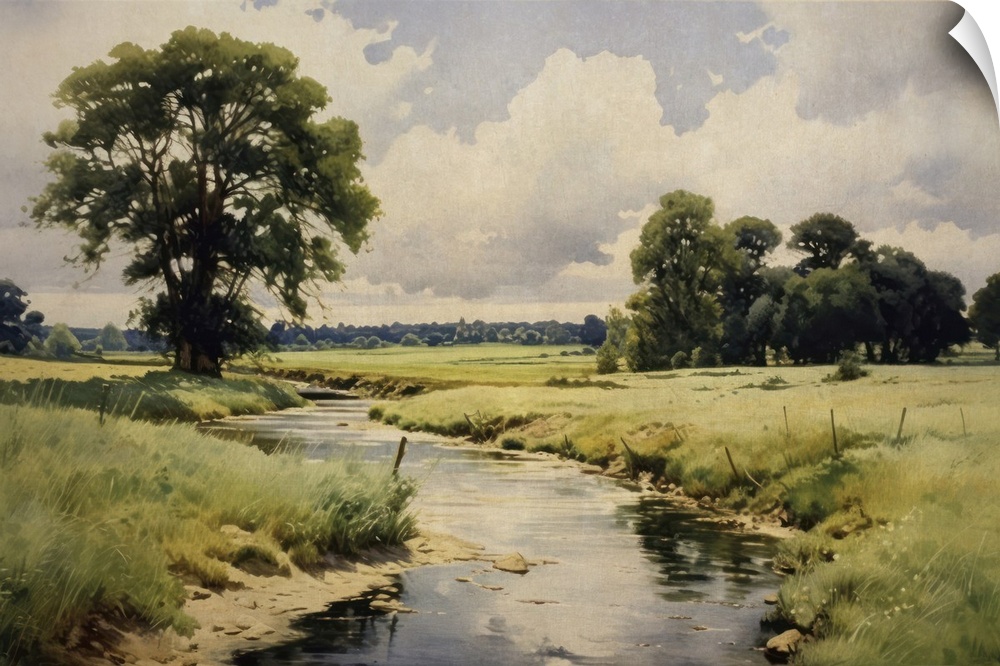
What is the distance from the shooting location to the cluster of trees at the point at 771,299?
8.40 meters

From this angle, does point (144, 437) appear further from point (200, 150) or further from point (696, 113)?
point (696, 113)

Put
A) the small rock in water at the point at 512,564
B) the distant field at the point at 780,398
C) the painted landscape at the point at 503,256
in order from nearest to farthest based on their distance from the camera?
the small rock in water at the point at 512,564 → the painted landscape at the point at 503,256 → the distant field at the point at 780,398

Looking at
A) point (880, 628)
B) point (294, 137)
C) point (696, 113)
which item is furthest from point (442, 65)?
point (880, 628)

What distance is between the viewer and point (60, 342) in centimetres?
788

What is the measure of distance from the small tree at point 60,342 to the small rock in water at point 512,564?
4.20 metres

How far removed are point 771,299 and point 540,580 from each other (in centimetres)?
356

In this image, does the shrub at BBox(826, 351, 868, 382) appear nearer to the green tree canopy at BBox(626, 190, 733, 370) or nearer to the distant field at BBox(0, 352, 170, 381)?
the green tree canopy at BBox(626, 190, 733, 370)

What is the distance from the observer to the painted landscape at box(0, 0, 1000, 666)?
7.74m

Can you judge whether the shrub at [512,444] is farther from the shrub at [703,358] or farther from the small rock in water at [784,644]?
the small rock in water at [784,644]

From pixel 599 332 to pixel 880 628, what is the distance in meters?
3.61

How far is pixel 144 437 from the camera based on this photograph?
798 cm

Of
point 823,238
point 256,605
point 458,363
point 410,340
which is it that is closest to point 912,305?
point 823,238

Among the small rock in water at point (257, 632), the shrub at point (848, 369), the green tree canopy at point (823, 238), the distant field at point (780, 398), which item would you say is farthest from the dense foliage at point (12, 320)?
the shrub at point (848, 369)

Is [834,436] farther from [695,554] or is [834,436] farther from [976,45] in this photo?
[976,45]
